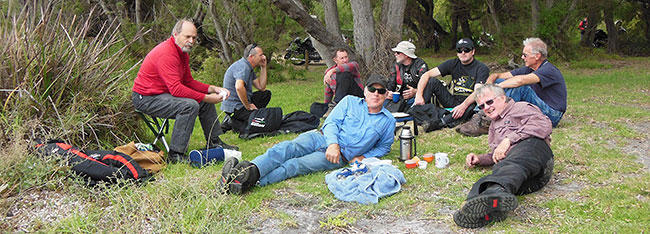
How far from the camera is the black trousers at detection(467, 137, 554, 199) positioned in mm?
3711

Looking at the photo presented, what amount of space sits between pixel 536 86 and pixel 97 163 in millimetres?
4884

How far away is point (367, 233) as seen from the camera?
11.9 ft

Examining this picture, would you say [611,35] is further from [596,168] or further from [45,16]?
[45,16]

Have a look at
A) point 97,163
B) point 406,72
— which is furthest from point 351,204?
point 406,72

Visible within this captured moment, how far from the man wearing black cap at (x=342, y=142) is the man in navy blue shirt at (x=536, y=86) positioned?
1.76 metres

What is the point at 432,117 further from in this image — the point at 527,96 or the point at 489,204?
the point at 489,204

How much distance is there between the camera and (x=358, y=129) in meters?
5.14

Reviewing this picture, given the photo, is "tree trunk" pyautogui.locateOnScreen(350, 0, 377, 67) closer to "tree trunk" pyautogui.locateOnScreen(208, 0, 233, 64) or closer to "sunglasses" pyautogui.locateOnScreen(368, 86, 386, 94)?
"tree trunk" pyautogui.locateOnScreen(208, 0, 233, 64)

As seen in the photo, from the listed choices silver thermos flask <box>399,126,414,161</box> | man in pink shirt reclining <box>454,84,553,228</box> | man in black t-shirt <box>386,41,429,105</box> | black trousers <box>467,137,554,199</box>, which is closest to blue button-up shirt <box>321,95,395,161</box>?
silver thermos flask <box>399,126,414,161</box>

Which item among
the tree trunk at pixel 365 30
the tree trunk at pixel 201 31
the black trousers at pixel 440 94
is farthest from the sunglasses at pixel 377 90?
the tree trunk at pixel 201 31

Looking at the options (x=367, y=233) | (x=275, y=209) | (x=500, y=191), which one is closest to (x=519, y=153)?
(x=500, y=191)

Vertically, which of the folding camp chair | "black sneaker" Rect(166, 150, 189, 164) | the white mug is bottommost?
"black sneaker" Rect(166, 150, 189, 164)

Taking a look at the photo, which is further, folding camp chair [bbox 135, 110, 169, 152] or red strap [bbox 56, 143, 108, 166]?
folding camp chair [bbox 135, 110, 169, 152]

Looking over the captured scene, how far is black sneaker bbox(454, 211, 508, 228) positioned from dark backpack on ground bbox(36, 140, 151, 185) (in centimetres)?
261
